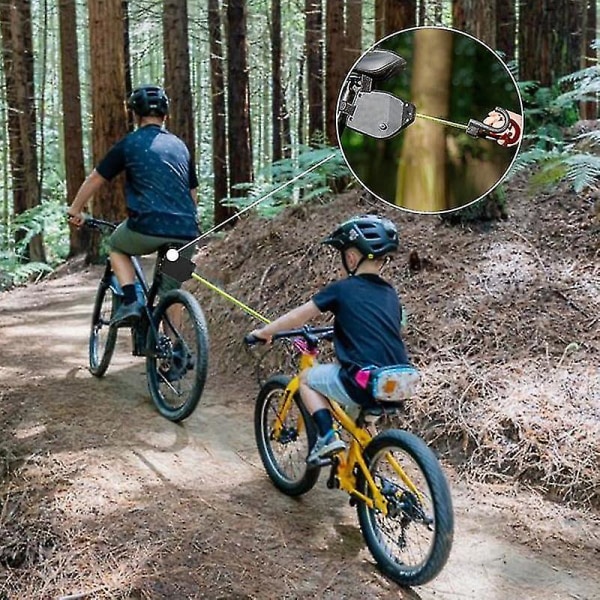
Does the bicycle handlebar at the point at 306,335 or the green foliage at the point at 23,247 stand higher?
the bicycle handlebar at the point at 306,335

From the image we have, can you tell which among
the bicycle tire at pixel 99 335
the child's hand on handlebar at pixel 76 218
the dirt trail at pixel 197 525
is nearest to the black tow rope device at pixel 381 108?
the dirt trail at pixel 197 525

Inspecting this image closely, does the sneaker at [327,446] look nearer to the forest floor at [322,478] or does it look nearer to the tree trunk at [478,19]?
the forest floor at [322,478]

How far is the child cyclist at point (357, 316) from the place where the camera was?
409 cm

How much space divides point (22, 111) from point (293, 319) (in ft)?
48.4

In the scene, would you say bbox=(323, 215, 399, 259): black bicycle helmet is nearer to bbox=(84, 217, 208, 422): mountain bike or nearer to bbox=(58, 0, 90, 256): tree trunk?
bbox=(84, 217, 208, 422): mountain bike

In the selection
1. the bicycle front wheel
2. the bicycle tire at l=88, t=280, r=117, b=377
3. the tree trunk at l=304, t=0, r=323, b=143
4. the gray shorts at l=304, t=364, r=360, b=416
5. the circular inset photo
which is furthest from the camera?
the tree trunk at l=304, t=0, r=323, b=143

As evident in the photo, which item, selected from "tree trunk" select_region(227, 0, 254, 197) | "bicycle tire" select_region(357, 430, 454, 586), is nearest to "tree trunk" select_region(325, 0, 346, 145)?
"tree trunk" select_region(227, 0, 254, 197)

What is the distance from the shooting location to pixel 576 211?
7.41 m

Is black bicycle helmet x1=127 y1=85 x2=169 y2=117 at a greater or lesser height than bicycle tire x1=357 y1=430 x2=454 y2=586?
greater

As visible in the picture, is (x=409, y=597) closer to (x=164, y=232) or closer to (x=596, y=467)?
(x=596, y=467)

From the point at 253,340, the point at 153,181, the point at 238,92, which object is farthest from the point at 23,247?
the point at 253,340

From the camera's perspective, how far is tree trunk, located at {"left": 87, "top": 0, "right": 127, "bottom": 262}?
10812mm

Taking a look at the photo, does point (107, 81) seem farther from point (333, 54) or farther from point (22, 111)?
point (22, 111)

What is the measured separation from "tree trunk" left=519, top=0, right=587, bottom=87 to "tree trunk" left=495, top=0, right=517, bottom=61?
2170 mm
